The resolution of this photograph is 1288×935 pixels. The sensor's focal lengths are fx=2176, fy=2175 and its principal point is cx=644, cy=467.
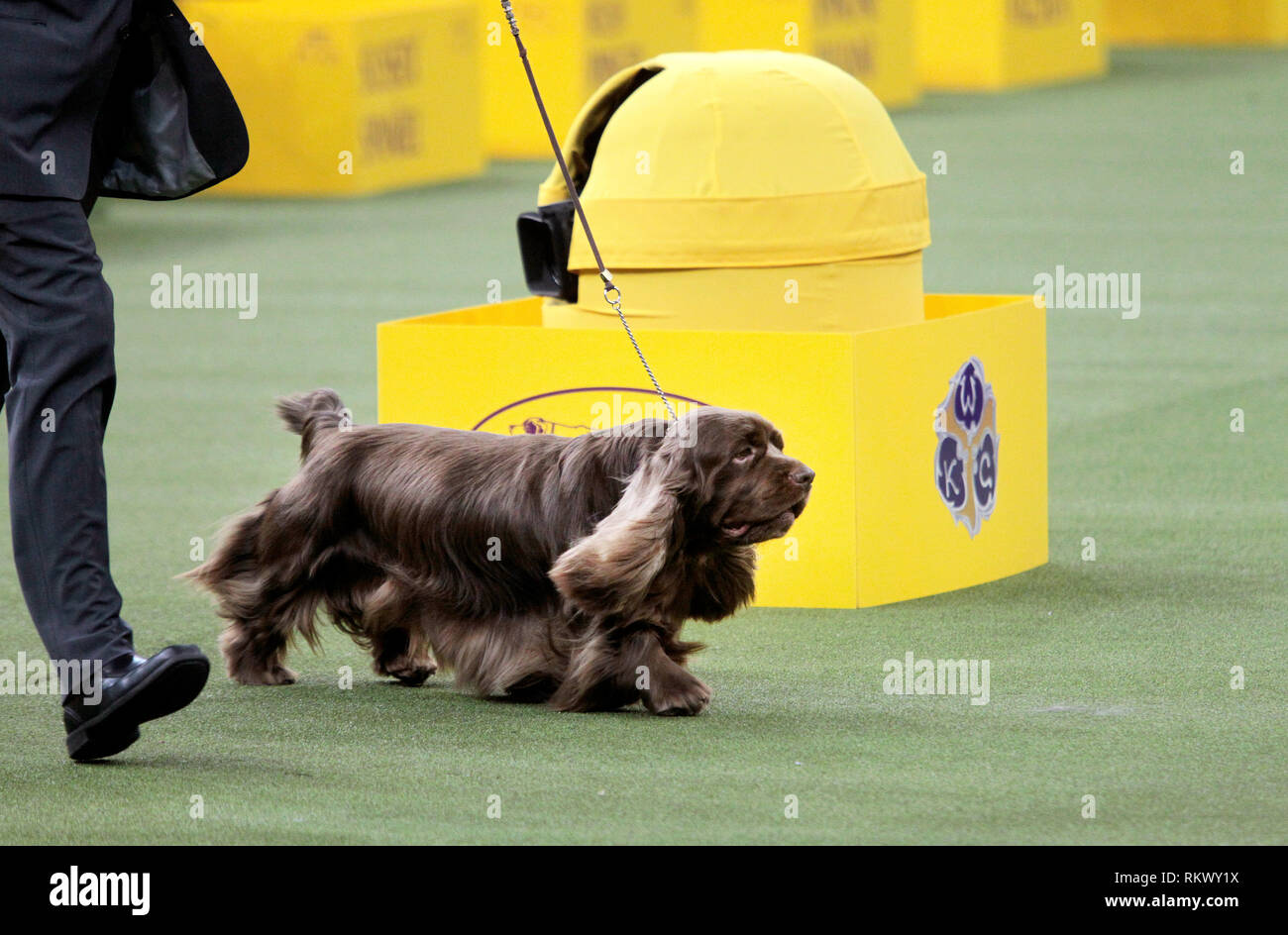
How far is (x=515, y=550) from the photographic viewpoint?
4215 mm

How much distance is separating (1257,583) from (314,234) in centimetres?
862

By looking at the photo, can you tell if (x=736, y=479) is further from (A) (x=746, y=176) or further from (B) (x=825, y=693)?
(A) (x=746, y=176)

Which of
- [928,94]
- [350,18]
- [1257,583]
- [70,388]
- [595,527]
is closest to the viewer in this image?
[70,388]

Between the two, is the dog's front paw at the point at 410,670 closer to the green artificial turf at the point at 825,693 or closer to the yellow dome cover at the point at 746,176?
the green artificial turf at the point at 825,693

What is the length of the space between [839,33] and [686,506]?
1436 centimetres

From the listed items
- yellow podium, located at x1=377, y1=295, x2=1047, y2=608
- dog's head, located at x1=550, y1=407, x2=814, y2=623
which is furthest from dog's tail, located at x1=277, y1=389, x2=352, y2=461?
yellow podium, located at x1=377, y1=295, x2=1047, y2=608

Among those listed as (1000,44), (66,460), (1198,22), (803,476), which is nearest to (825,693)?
(803,476)

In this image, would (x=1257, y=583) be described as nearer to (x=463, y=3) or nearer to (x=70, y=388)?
(x=70, y=388)

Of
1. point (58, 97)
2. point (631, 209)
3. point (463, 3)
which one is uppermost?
point (58, 97)

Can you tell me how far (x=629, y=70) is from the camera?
18.5 ft

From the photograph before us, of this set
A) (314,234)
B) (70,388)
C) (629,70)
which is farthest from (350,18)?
(70,388)

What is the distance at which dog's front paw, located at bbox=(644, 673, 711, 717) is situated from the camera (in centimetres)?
412

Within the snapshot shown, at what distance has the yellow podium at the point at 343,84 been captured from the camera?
1437 cm

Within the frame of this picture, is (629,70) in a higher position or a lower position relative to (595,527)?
higher
